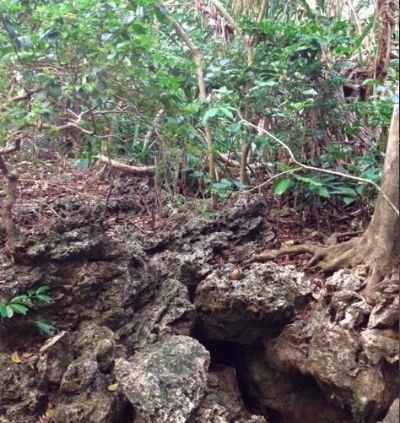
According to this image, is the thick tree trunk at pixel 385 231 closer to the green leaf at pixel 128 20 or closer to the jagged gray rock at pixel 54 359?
the green leaf at pixel 128 20

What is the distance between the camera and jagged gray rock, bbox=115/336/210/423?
2.39 m

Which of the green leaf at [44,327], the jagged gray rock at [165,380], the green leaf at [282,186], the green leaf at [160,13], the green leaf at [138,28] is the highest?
the green leaf at [160,13]

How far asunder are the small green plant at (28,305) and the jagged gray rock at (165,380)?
65 centimetres

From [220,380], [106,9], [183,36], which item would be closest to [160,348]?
[220,380]

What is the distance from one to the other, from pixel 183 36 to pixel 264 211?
1.64 metres

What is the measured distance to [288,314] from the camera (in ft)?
9.39

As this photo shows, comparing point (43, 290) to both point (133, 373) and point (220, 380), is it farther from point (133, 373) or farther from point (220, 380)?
point (220, 380)

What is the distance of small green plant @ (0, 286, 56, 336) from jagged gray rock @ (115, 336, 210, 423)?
65cm

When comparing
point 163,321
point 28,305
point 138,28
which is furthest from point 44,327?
point 138,28

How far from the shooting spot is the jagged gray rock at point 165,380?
2387 millimetres

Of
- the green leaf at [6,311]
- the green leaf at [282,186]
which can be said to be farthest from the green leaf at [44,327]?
the green leaf at [282,186]

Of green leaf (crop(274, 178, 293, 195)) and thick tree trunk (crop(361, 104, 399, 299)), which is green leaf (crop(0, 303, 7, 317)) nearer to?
green leaf (crop(274, 178, 293, 195))

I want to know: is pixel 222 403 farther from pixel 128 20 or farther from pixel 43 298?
pixel 128 20

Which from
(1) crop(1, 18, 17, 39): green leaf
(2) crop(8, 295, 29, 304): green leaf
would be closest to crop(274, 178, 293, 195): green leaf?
(2) crop(8, 295, 29, 304): green leaf
